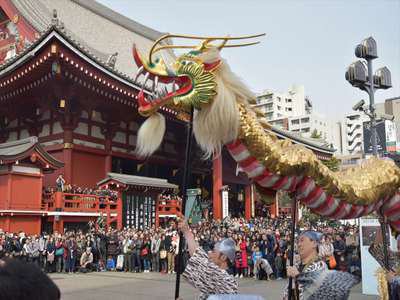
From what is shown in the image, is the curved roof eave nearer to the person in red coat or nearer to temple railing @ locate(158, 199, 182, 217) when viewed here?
temple railing @ locate(158, 199, 182, 217)

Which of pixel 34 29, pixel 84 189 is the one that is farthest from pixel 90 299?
pixel 34 29

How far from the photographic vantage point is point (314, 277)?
3.47 m

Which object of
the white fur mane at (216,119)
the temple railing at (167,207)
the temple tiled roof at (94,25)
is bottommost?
the temple railing at (167,207)

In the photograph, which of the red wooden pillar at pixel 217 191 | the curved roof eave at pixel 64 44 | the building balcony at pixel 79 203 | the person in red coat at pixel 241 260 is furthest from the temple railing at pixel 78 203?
the person in red coat at pixel 241 260

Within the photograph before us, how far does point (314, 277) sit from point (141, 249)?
40.0 ft

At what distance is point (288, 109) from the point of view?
95.1 metres

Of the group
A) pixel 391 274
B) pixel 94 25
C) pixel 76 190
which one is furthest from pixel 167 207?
pixel 391 274

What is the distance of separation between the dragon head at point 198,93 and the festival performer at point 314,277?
109 cm

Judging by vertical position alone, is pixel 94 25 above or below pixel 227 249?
above

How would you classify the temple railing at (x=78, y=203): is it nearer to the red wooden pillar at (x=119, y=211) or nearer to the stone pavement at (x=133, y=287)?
the red wooden pillar at (x=119, y=211)

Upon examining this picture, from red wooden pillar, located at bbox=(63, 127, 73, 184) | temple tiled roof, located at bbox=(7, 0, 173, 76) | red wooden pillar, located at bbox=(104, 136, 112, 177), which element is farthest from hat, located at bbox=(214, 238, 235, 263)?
temple tiled roof, located at bbox=(7, 0, 173, 76)

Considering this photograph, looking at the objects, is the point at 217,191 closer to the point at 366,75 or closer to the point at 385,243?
the point at 366,75

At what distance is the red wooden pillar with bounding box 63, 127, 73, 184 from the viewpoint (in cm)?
1739

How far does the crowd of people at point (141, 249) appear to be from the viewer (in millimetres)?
13344
